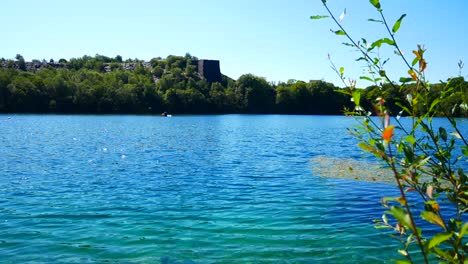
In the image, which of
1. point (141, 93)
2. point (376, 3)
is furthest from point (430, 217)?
point (141, 93)

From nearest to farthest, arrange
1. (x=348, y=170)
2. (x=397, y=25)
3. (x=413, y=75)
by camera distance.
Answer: (x=397, y=25) < (x=413, y=75) < (x=348, y=170)

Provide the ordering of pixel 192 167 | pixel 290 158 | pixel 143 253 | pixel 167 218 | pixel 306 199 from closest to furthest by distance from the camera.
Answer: pixel 143 253 < pixel 167 218 < pixel 306 199 < pixel 192 167 < pixel 290 158

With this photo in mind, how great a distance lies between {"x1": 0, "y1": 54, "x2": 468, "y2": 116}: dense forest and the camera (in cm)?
12188

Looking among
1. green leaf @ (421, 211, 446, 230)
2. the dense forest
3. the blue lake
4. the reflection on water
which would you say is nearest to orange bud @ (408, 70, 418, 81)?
green leaf @ (421, 211, 446, 230)

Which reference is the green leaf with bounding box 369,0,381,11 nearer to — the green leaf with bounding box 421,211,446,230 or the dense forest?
the green leaf with bounding box 421,211,446,230

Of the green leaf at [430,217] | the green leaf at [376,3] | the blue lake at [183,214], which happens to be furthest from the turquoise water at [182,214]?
the green leaf at [430,217]

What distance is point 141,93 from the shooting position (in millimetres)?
144625

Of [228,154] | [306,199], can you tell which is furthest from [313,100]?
[306,199]

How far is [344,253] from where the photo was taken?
9422 millimetres

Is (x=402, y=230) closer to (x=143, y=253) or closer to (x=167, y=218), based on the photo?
(x=143, y=253)

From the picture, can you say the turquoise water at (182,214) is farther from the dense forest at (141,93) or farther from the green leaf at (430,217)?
the dense forest at (141,93)

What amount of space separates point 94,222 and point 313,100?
17659 centimetres

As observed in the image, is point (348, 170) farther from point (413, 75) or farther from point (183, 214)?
point (413, 75)

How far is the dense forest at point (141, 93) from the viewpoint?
400ft
